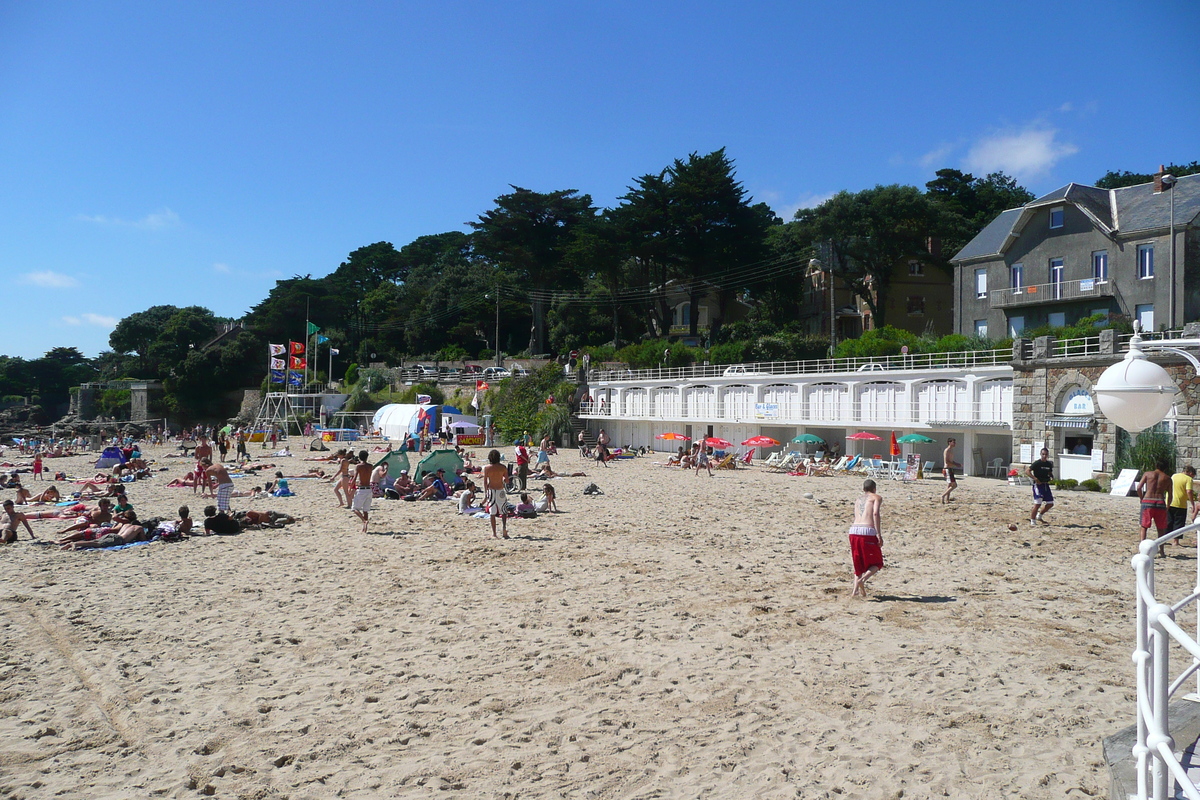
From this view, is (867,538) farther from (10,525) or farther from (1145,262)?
(1145,262)

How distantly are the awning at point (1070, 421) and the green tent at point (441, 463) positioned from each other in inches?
651

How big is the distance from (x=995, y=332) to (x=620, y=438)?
61.9 ft

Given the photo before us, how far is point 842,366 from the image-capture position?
33.1 meters

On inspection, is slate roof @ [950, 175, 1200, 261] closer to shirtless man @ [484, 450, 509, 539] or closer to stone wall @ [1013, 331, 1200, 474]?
stone wall @ [1013, 331, 1200, 474]

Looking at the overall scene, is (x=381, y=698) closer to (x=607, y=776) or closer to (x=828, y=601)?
(x=607, y=776)

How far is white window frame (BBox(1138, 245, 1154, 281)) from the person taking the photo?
95.4 feet

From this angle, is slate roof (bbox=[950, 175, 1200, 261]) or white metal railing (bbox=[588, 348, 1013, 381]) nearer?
white metal railing (bbox=[588, 348, 1013, 381])

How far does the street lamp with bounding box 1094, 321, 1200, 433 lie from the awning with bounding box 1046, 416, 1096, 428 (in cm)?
1918

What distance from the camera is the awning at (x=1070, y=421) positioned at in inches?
826

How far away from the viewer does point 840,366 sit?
33219mm

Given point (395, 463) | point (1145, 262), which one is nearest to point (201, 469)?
point (395, 463)

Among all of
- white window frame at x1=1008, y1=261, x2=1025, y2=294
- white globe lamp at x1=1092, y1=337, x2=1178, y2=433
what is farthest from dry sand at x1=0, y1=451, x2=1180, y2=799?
white window frame at x1=1008, y1=261, x2=1025, y2=294

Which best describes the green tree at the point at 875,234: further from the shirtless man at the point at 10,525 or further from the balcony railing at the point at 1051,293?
the shirtless man at the point at 10,525

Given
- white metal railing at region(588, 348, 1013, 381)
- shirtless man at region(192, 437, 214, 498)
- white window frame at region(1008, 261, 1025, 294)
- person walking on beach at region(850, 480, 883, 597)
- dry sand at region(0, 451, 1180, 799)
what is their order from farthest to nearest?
white window frame at region(1008, 261, 1025, 294) → white metal railing at region(588, 348, 1013, 381) → shirtless man at region(192, 437, 214, 498) → person walking on beach at region(850, 480, 883, 597) → dry sand at region(0, 451, 1180, 799)
